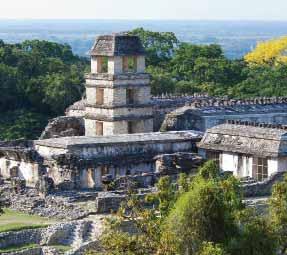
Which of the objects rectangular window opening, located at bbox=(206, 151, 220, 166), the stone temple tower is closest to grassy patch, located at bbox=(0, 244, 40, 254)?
rectangular window opening, located at bbox=(206, 151, 220, 166)

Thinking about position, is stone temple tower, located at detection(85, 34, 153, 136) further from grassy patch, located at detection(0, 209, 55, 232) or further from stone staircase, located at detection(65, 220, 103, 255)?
stone staircase, located at detection(65, 220, 103, 255)

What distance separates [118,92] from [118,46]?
2.11m

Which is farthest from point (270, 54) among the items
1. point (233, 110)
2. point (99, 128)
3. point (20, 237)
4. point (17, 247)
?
point (17, 247)

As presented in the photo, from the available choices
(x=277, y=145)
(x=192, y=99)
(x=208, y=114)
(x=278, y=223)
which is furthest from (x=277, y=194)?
(x=192, y=99)

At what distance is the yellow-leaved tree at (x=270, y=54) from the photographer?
353 ft

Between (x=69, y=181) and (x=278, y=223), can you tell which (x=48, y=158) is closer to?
(x=69, y=181)

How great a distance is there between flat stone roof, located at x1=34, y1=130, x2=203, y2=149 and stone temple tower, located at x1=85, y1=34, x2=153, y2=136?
222 inches

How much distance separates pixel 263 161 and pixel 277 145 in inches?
33.6

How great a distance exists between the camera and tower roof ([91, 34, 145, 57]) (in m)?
53.8

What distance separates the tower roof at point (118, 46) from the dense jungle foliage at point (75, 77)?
39.2ft

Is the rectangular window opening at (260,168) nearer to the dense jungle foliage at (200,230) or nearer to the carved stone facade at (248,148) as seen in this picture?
the carved stone facade at (248,148)

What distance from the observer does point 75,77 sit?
74.6 m

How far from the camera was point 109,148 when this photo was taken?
45344 millimetres

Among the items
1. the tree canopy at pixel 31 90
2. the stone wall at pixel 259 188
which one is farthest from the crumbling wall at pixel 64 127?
the stone wall at pixel 259 188
